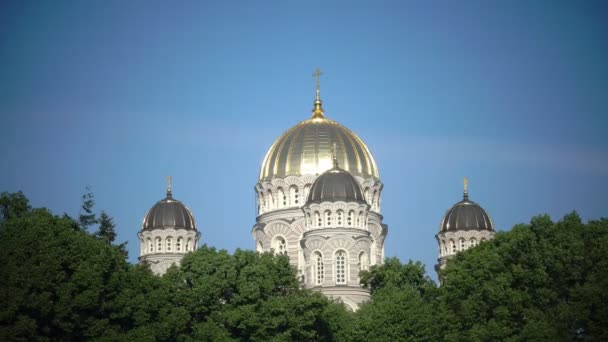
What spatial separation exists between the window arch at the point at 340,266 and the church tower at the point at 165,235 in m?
15.6

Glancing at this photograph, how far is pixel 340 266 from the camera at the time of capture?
97562 millimetres

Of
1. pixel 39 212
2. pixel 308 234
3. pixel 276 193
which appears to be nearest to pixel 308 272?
pixel 308 234

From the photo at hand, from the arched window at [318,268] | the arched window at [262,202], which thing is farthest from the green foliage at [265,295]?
the arched window at [262,202]

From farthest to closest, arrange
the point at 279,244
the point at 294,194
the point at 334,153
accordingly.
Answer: the point at 294,194 < the point at 279,244 < the point at 334,153

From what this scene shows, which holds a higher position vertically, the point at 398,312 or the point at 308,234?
the point at 308,234

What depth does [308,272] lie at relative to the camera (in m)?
97.9

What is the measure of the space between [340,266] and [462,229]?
47.8 ft

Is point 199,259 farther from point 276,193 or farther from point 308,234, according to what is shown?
point 276,193

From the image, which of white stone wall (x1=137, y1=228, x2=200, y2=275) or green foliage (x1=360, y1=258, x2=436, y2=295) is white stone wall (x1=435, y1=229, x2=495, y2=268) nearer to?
green foliage (x1=360, y1=258, x2=436, y2=295)

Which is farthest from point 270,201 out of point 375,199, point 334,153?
point 375,199

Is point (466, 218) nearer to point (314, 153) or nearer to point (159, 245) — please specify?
point (314, 153)

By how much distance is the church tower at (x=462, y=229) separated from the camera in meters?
108

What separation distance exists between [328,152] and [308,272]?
13.3 meters

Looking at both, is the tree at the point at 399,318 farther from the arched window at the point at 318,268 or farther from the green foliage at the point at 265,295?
A: the arched window at the point at 318,268
